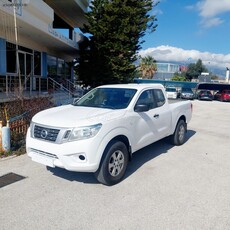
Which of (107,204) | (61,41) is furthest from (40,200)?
(61,41)

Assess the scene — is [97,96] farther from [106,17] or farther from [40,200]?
[106,17]

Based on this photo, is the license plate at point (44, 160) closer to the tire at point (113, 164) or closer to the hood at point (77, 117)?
the hood at point (77, 117)

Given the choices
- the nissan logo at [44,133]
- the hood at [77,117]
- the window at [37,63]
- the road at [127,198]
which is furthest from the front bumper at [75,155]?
the window at [37,63]

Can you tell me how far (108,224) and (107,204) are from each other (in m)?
0.49

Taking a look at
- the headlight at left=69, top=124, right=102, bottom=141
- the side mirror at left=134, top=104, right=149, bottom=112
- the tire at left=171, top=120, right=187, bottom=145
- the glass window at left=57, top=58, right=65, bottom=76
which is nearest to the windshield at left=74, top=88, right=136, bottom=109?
the side mirror at left=134, top=104, right=149, bottom=112

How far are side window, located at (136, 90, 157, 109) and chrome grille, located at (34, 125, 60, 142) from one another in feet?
6.31

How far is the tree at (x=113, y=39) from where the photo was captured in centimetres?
1592

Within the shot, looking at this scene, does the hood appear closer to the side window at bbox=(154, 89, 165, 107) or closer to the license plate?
the license plate

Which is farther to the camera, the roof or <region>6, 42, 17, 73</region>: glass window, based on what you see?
the roof

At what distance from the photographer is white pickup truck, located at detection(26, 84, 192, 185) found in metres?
3.77

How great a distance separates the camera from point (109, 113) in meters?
4.25

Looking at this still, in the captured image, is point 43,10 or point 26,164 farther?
point 43,10

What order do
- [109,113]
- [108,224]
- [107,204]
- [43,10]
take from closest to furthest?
[108,224] → [107,204] → [109,113] → [43,10]

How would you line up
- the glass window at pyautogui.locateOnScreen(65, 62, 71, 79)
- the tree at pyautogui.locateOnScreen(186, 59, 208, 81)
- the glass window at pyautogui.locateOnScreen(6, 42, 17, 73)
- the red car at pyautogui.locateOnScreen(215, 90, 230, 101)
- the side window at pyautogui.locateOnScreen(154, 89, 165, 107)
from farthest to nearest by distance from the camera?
the tree at pyautogui.locateOnScreen(186, 59, 208, 81), the red car at pyautogui.locateOnScreen(215, 90, 230, 101), the glass window at pyautogui.locateOnScreen(65, 62, 71, 79), the glass window at pyautogui.locateOnScreen(6, 42, 17, 73), the side window at pyautogui.locateOnScreen(154, 89, 165, 107)
